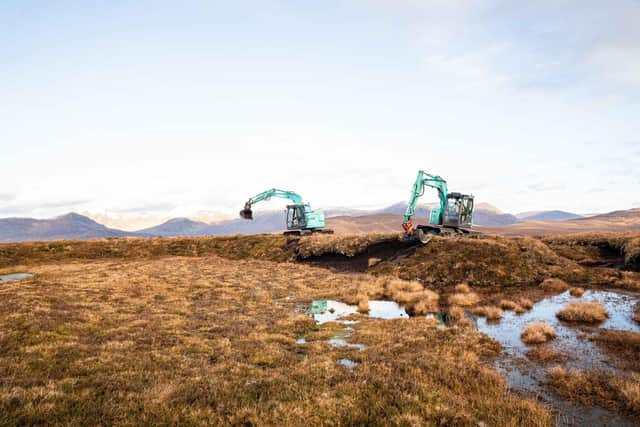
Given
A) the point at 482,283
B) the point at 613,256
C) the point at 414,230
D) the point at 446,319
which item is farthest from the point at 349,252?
the point at 613,256

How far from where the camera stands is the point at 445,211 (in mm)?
45812

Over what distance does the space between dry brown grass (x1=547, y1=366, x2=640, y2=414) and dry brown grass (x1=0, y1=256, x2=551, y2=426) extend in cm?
195

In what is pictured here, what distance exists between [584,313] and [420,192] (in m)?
27.4

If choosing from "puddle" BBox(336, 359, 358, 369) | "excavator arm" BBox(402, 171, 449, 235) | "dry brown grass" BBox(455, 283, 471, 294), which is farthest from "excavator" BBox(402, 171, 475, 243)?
"puddle" BBox(336, 359, 358, 369)

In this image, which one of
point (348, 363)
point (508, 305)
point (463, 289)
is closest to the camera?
point (348, 363)

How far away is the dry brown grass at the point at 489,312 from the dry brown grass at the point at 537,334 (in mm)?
3463

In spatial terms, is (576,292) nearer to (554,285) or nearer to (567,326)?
(554,285)

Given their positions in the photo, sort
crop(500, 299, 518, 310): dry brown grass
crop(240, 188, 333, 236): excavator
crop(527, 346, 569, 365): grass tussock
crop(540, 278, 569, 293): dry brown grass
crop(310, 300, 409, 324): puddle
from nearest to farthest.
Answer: crop(527, 346, 569, 365): grass tussock, crop(310, 300, 409, 324): puddle, crop(500, 299, 518, 310): dry brown grass, crop(540, 278, 569, 293): dry brown grass, crop(240, 188, 333, 236): excavator

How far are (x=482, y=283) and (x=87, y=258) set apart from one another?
188 ft

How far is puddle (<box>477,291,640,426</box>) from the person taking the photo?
966cm

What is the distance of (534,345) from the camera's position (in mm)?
15141

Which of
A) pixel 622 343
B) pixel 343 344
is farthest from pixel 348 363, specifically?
pixel 622 343

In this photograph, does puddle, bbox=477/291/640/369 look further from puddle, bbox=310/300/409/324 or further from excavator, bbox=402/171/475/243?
excavator, bbox=402/171/475/243

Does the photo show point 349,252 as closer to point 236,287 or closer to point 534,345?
point 236,287
